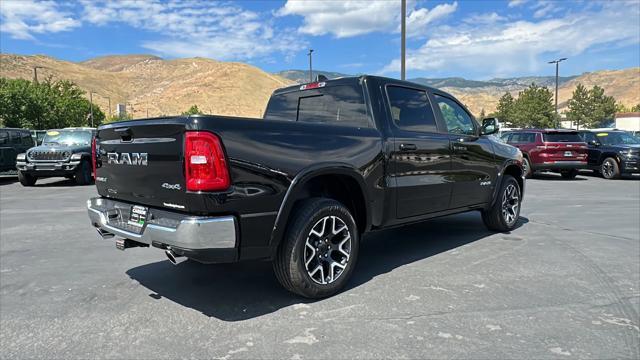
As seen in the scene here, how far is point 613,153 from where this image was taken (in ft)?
50.8

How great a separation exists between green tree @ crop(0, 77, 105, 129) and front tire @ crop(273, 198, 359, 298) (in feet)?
142

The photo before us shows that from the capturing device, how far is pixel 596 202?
31.7 feet

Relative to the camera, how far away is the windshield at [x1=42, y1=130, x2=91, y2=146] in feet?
47.0

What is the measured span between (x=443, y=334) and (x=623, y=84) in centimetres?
22206

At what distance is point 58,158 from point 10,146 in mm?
2946

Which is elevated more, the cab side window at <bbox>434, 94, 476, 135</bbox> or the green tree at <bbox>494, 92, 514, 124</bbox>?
the green tree at <bbox>494, 92, 514, 124</bbox>

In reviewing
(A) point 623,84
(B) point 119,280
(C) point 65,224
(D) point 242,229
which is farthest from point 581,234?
(A) point 623,84

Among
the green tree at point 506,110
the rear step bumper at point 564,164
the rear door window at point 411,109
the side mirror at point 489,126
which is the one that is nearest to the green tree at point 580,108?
the green tree at point 506,110

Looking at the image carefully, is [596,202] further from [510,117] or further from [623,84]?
[623,84]

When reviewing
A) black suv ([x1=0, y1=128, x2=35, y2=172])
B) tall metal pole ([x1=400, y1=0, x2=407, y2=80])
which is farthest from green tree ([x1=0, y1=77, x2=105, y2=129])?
tall metal pole ([x1=400, y1=0, x2=407, y2=80])

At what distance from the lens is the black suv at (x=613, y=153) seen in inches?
593

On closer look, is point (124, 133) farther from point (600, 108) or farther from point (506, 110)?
point (506, 110)

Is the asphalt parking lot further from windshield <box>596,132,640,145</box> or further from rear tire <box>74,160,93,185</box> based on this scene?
windshield <box>596,132,640,145</box>

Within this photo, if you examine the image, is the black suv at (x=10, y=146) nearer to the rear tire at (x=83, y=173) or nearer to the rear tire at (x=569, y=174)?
the rear tire at (x=83, y=173)
